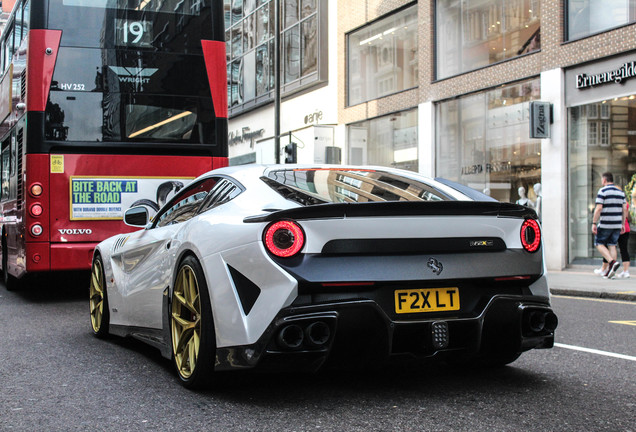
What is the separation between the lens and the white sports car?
3.73 m

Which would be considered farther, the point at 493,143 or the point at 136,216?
the point at 493,143

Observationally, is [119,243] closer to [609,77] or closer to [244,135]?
[609,77]

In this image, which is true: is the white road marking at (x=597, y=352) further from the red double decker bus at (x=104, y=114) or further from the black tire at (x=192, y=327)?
the red double decker bus at (x=104, y=114)

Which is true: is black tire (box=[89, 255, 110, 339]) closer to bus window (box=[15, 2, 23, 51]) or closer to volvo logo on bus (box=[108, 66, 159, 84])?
volvo logo on bus (box=[108, 66, 159, 84])

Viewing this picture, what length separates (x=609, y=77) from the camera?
16031mm

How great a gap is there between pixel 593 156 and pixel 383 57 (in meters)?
8.88

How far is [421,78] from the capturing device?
21.9m

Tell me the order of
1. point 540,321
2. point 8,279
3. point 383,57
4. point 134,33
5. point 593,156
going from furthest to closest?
1. point 383,57
2. point 593,156
3. point 8,279
4. point 134,33
5. point 540,321

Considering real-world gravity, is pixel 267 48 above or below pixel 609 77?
above

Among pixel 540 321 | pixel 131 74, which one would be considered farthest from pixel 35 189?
pixel 540 321

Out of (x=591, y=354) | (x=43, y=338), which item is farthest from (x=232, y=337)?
(x=43, y=338)

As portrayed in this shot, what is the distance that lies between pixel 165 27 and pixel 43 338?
4771 mm

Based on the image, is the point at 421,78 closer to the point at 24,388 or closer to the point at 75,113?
the point at 75,113

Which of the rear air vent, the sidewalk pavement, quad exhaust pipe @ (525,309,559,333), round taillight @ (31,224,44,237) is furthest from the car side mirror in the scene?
the sidewalk pavement
